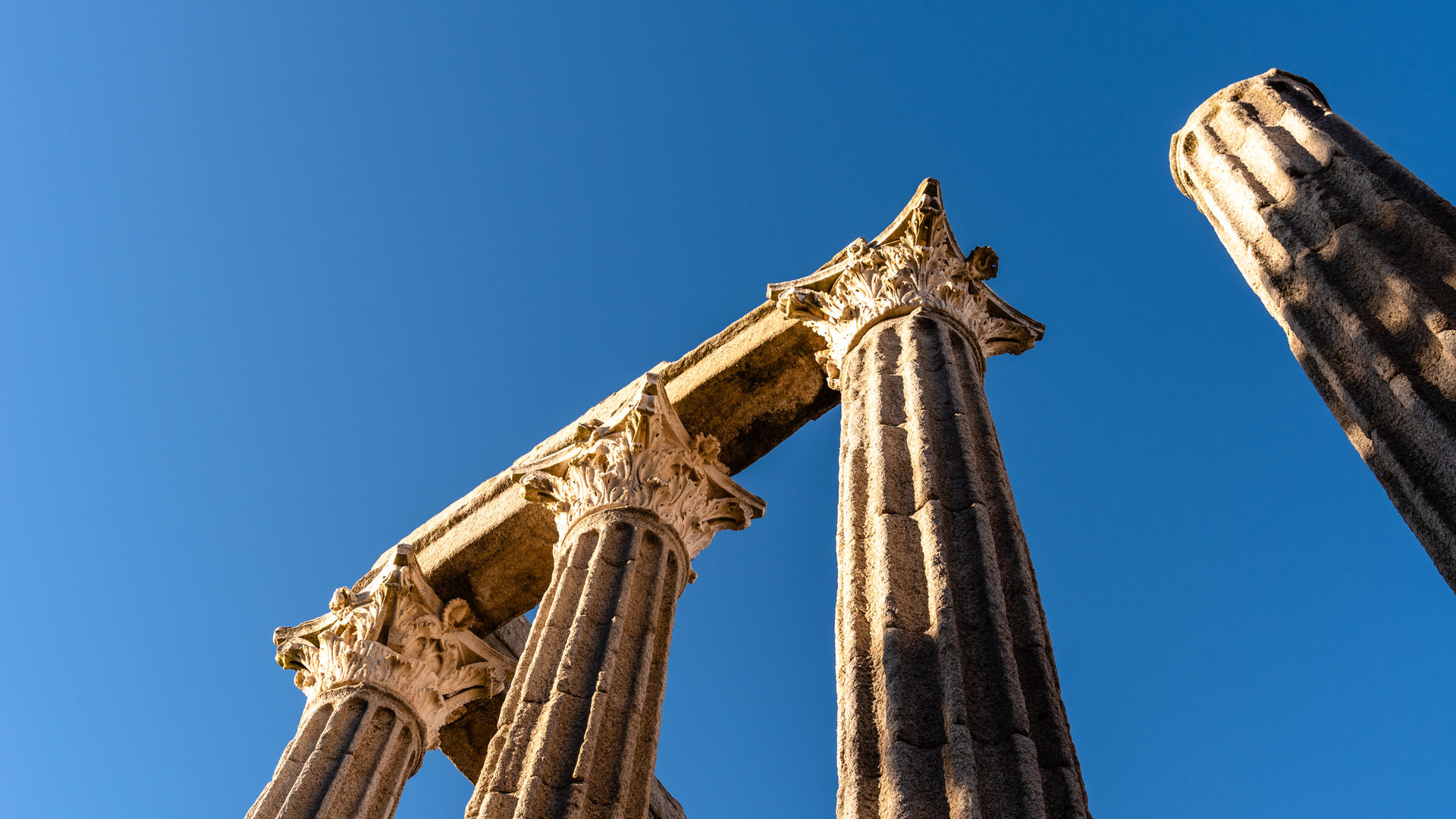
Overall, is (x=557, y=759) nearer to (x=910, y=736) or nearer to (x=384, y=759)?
(x=910, y=736)

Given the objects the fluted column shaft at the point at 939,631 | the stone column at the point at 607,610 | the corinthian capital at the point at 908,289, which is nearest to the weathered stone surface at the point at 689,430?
the stone column at the point at 607,610

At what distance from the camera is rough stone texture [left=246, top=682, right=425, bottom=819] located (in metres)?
12.2

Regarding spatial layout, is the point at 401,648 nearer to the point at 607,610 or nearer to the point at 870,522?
the point at 607,610

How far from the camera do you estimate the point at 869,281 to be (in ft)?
40.1

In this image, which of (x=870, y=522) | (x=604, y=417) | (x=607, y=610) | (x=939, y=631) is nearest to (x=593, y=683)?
(x=607, y=610)

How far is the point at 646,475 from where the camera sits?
43.3 ft

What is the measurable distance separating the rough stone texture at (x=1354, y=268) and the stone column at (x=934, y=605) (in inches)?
86.7

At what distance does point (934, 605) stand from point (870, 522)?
1123 millimetres

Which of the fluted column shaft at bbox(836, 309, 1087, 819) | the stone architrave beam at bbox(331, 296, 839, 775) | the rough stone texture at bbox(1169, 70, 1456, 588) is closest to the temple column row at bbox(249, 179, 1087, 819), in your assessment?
the fluted column shaft at bbox(836, 309, 1087, 819)

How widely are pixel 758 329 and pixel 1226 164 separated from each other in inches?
261

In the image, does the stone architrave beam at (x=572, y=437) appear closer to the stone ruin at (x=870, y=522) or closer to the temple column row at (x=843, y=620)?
the stone ruin at (x=870, y=522)

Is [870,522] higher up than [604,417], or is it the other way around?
[604,417]

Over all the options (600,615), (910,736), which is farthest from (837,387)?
(910,736)

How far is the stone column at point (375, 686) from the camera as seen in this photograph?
1259 cm
